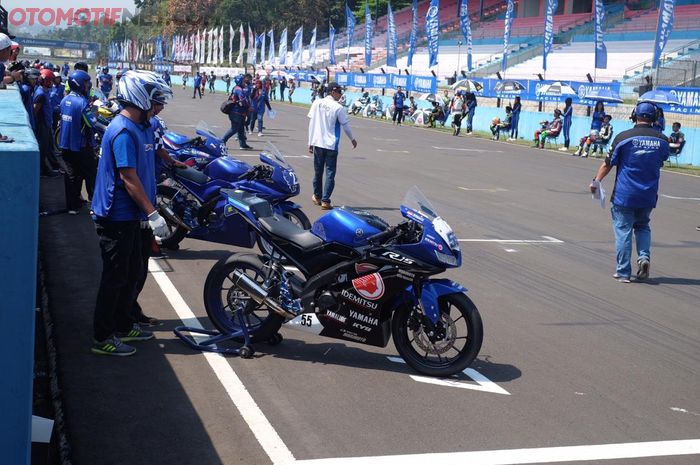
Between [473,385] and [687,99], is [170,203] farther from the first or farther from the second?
[687,99]

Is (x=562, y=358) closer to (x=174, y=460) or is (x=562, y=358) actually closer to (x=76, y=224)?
(x=174, y=460)

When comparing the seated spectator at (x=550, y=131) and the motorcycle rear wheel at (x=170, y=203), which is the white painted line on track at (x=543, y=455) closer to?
the motorcycle rear wheel at (x=170, y=203)

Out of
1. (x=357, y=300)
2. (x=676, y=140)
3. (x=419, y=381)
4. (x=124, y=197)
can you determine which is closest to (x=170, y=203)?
(x=124, y=197)

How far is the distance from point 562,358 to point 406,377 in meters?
1.44

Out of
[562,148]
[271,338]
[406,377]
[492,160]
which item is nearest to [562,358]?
[406,377]

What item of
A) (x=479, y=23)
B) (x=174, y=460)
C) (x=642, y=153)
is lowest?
(x=174, y=460)

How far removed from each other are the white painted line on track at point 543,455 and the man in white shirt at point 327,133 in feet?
28.5

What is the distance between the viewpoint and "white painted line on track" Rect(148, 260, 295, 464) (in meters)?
4.88

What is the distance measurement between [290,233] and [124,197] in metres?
1.24

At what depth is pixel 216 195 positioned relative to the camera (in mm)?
9781

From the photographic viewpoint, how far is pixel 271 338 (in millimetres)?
6758

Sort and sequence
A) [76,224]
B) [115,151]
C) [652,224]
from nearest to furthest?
[115,151]
[76,224]
[652,224]

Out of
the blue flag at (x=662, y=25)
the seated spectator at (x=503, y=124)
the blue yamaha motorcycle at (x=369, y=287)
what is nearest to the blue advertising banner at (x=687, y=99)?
the blue flag at (x=662, y=25)

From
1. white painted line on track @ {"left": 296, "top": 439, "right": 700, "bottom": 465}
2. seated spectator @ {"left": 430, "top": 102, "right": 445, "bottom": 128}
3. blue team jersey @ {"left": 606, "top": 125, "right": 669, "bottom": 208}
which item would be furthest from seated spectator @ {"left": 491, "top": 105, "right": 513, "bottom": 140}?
white painted line on track @ {"left": 296, "top": 439, "right": 700, "bottom": 465}
